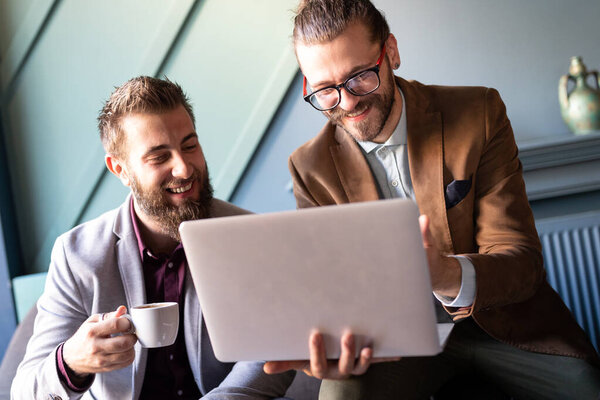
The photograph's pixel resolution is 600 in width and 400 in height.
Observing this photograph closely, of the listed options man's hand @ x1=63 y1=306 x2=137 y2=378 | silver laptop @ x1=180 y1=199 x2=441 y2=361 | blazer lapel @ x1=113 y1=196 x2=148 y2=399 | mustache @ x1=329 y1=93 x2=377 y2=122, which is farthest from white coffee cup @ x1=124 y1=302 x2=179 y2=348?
mustache @ x1=329 y1=93 x2=377 y2=122

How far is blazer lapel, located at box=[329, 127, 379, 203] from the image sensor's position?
1.64 meters

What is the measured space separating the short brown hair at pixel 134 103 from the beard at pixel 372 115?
1.66 feet

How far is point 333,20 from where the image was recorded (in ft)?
5.21

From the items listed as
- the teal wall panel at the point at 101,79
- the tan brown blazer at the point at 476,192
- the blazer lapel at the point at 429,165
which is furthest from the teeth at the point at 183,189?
the teal wall panel at the point at 101,79

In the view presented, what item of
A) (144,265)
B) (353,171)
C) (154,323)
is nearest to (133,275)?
(144,265)

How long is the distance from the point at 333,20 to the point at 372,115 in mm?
281

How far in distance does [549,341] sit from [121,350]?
3.46 ft

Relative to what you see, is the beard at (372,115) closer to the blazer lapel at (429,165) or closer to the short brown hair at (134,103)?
the blazer lapel at (429,165)

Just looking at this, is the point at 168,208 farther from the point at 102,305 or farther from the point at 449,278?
the point at 449,278

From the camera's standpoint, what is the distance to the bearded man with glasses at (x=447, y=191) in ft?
4.61

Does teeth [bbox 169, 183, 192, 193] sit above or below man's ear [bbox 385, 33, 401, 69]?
below

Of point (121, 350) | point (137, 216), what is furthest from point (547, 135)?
point (121, 350)

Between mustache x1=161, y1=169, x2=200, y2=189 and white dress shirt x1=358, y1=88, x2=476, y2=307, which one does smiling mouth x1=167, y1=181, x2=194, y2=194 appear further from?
white dress shirt x1=358, y1=88, x2=476, y2=307

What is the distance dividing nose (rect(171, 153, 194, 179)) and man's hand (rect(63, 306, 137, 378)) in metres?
0.47
